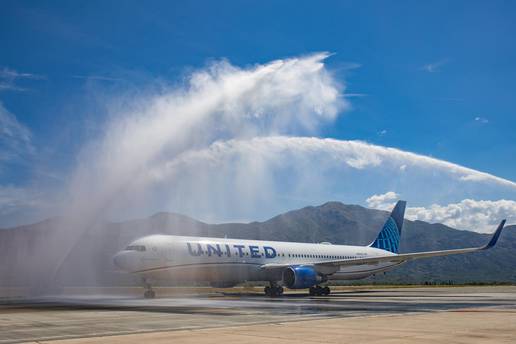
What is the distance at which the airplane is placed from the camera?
4184 centimetres

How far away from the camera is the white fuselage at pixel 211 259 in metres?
41.8

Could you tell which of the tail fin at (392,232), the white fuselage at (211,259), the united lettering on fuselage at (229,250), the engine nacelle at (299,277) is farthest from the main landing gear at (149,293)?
the tail fin at (392,232)

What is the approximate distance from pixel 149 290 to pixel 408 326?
27.1 metres

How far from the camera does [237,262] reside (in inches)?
1843

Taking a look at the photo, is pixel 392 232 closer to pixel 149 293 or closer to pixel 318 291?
pixel 318 291

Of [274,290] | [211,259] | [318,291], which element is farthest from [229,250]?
[318,291]

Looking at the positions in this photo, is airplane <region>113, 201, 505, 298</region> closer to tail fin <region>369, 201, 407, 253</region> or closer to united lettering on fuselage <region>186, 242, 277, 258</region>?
united lettering on fuselage <region>186, 242, 277, 258</region>

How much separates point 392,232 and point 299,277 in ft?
97.4

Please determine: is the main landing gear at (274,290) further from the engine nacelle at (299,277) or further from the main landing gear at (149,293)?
the main landing gear at (149,293)

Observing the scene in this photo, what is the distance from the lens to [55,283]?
173 feet

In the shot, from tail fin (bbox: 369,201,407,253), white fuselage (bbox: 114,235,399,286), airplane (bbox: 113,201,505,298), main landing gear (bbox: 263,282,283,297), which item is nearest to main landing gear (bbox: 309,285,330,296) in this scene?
airplane (bbox: 113,201,505,298)

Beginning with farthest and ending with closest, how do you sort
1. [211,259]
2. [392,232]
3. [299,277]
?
[392,232]
[299,277]
[211,259]

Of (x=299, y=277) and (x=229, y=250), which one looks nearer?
(x=299, y=277)

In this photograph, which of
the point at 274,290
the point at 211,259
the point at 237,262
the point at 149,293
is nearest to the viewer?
the point at 149,293
